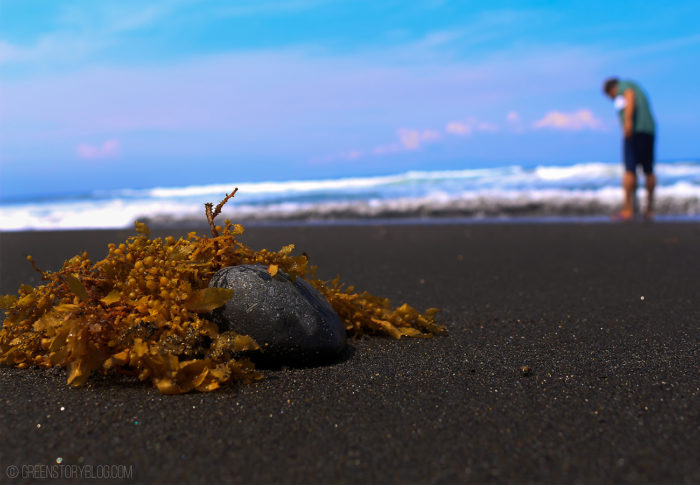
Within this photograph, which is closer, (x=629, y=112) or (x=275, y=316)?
(x=275, y=316)

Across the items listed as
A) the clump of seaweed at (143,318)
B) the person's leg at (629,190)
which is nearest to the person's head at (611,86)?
the person's leg at (629,190)

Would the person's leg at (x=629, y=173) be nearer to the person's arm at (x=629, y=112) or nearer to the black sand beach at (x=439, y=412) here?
the person's arm at (x=629, y=112)

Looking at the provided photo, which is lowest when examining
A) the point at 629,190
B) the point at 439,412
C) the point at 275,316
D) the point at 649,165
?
the point at 439,412

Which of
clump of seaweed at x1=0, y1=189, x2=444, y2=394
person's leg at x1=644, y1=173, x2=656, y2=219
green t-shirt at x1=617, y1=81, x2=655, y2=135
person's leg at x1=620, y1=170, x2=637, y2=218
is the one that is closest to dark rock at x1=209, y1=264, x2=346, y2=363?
clump of seaweed at x1=0, y1=189, x2=444, y2=394

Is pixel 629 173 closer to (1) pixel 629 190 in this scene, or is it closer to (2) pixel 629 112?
(1) pixel 629 190

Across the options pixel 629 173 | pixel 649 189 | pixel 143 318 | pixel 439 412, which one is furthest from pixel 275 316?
pixel 649 189

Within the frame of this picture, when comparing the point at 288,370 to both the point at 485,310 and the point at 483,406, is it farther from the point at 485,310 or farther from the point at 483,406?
the point at 485,310

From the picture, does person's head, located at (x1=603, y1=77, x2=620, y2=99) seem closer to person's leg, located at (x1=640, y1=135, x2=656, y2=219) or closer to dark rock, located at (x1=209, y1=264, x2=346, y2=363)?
person's leg, located at (x1=640, y1=135, x2=656, y2=219)

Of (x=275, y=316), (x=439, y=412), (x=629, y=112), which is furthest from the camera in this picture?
(x=629, y=112)
